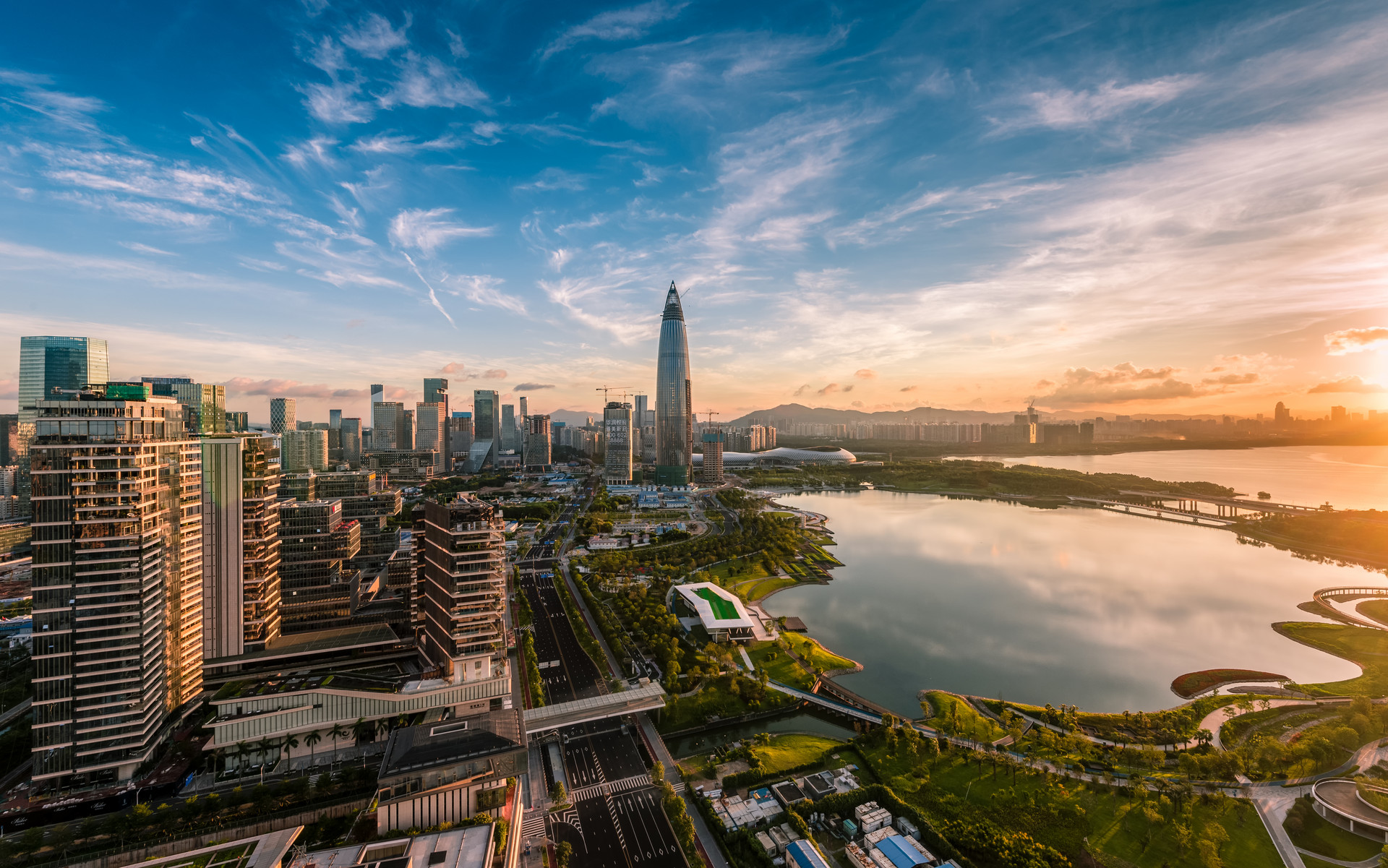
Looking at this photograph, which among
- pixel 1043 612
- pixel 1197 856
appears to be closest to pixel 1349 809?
pixel 1197 856

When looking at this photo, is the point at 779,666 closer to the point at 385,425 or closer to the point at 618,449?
the point at 618,449

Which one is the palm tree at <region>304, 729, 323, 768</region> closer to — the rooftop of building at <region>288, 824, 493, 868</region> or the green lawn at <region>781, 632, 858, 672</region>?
the rooftop of building at <region>288, 824, 493, 868</region>

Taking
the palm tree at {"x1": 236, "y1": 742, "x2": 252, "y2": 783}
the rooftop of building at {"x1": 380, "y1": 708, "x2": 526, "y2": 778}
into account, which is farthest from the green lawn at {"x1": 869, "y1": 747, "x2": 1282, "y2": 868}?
the palm tree at {"x1": 236, "y1": 742, "x2": 252, "y2": 783}

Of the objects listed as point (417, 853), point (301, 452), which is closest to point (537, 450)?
point (301, 452)

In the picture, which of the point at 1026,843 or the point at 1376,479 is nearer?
the point at 1026,843

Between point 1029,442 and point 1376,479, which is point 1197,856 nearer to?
point 1376,479

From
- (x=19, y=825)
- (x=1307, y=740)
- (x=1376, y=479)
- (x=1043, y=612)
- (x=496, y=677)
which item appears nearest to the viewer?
(x=19, y=825)
